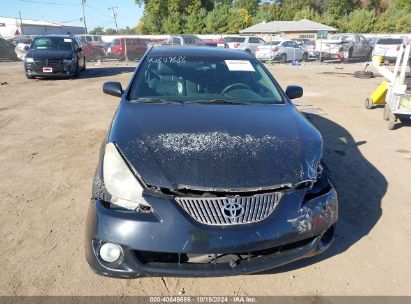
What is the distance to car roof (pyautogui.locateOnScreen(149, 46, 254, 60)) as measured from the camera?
4176mm

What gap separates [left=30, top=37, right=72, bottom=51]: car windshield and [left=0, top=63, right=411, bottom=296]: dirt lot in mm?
7178

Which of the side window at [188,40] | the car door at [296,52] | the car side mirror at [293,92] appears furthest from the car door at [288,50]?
the car side mirror at [293,92]

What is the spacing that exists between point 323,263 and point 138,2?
2350 inches

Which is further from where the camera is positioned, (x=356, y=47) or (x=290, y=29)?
(x=290, y=29)

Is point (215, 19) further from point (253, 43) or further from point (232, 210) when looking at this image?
point (232, 210)

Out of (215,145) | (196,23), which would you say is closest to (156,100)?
(215,145)

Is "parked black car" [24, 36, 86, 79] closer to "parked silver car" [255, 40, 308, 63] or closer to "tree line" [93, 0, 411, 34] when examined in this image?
"parked silver car" [255, 40, 308, 63]

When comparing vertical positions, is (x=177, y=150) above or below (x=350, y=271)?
above

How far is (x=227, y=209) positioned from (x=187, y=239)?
0.31 metres

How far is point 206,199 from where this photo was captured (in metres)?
2.24

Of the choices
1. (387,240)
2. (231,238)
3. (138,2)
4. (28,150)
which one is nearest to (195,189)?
(231,238)

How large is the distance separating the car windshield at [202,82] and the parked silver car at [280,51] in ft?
64.1

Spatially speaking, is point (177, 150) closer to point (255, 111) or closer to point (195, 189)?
point (195, 189)

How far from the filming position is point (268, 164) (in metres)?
2.45
